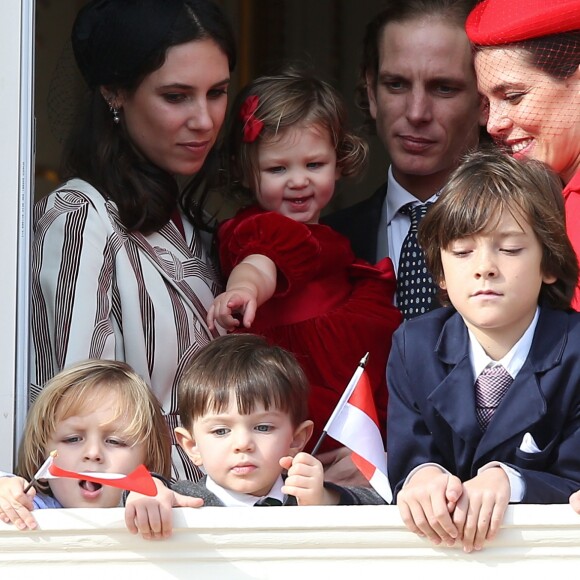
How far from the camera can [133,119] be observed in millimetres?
3262

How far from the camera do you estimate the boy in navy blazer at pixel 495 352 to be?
2.46 meters

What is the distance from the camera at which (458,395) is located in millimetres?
2504

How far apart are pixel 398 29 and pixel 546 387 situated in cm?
156

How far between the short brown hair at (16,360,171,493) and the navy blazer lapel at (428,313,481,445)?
0.57 meters

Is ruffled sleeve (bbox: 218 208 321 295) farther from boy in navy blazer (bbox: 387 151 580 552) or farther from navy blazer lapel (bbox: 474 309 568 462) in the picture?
navy blazer lapel (bbox: 474 309 568 462)

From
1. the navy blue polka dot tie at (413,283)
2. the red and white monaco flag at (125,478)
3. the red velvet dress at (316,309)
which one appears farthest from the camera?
the navy blue polka dot tie at (413,283)

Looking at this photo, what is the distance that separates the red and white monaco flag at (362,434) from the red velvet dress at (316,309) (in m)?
0.65

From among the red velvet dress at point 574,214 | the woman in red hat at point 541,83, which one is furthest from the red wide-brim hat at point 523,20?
the red velvet dress at point 574,214

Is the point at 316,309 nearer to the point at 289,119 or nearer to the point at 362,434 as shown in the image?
the point at 289,119

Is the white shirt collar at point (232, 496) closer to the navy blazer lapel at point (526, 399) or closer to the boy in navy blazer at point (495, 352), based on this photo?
the boy in navy blazer at point (495, 352)

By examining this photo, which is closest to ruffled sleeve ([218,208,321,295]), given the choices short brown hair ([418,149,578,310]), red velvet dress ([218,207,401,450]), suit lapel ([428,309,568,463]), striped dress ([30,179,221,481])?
red velvet dress ([218,207,401,450])

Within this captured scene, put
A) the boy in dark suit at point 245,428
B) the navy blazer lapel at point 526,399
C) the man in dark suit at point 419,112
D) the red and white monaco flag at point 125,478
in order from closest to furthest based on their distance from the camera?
the red and white monaco flag at point 125,478
the navy blazer lapel at point 526,399
the boy in dark suit at point 245,428
the man in dark suit at point 419,112

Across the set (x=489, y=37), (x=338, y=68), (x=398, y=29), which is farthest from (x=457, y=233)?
(x=338, y=68)

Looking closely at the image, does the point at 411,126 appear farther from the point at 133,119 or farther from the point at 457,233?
the point at 457,233
